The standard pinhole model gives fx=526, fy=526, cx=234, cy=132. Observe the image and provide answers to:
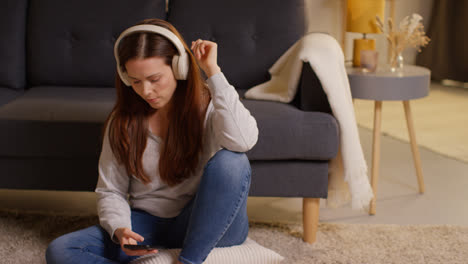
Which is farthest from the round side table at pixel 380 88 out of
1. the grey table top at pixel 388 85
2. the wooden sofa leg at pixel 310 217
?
the wooden sofa leg at pixel 310 217

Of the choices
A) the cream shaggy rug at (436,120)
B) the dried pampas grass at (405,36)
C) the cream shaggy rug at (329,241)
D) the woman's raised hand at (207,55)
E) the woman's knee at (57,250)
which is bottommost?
the cream shaggy rug at (436,120)

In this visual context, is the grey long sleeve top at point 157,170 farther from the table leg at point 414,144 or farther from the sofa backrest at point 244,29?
the table leg at point 414,144

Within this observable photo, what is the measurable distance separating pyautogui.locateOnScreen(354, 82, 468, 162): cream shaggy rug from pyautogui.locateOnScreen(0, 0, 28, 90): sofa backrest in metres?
2.01

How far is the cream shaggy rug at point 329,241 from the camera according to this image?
1636mm

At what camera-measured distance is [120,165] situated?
137cm

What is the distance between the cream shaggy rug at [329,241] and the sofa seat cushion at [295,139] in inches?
11.8

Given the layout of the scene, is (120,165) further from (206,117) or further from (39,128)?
(39,128)

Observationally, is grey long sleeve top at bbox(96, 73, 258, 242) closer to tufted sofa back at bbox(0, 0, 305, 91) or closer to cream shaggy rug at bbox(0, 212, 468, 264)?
cream shaggy rug at bbox(0, 212, 468, 264)

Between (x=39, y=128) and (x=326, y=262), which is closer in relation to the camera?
(x=326, y=262)

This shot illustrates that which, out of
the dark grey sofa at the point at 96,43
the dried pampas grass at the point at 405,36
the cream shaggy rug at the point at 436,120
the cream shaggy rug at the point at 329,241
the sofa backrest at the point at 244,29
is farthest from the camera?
the cream shaggy rug at the point at 436,120

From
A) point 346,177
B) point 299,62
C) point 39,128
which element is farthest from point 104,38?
point 346,177

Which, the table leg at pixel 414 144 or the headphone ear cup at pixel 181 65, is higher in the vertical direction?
the headphone ear cup at pixel 181 65

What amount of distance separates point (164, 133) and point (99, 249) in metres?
0.34

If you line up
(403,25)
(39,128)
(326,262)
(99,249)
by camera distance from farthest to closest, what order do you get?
(403,25)
(39,128)
(326,262)
(99,249)
